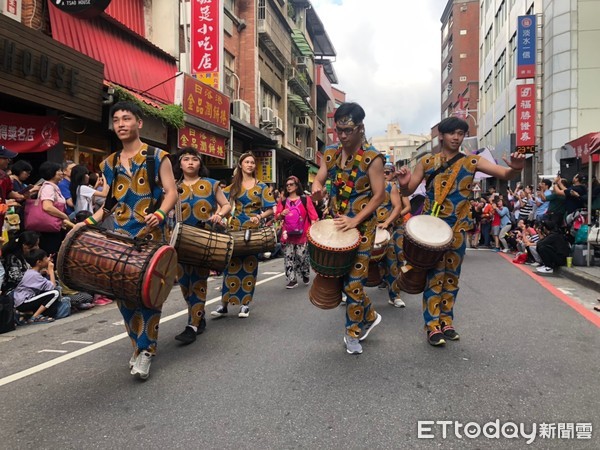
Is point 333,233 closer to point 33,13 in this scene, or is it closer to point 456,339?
point 456,339

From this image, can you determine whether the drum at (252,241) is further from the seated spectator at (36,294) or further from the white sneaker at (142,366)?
the seated spectator at (36,294)

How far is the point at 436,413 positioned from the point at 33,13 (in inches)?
384

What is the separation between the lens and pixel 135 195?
382 centimetres

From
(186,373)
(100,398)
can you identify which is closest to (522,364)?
(186,373)

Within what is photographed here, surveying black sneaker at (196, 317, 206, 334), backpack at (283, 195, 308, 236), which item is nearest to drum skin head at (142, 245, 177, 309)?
black sneaker at (196, 317, 206, 334)

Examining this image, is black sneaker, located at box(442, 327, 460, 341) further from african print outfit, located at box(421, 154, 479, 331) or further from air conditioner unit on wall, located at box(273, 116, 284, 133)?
air conditioner unit on wall, located at box(273, 116, 284, 133)

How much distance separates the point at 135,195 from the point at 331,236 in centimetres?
156

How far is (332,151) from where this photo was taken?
432 centimetres

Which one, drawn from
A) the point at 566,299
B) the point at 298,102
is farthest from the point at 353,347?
the point at 298,102

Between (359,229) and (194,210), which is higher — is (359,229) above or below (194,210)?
below

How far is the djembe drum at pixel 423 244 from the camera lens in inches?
165

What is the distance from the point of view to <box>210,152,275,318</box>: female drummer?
5.71m

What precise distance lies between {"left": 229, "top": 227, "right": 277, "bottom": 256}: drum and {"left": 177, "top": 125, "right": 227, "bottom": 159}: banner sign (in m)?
8.03

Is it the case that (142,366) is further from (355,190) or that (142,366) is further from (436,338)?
(436,338)
